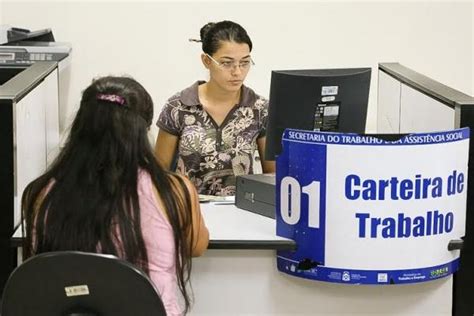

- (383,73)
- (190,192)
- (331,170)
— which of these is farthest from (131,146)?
(383,73)

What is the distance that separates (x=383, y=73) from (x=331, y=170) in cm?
159

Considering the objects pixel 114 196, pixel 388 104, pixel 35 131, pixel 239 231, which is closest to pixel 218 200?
pixel 239 231

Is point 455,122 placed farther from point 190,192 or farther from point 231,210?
point 190,192

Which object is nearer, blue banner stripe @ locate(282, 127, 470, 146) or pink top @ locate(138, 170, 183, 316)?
pink top @ locate(138, 170, 183, 316)

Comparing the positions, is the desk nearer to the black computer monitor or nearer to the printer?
the black computer monitor

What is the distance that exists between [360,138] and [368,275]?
1.13 ft

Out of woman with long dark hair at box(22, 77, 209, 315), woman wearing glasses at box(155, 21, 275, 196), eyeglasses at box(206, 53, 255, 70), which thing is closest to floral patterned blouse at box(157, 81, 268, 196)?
woman wearing glasses at box(155, 21, 275, 196)

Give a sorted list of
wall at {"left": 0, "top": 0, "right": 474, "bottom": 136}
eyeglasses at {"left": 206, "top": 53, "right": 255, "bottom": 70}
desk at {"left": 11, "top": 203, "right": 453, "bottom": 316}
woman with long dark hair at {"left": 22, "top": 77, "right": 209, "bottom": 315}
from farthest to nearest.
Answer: wall at {"left": 0, "top": 0, "right": 474, "bottom": 136}
eyeglasses at {"left": 206, "top": 53, "right": 255, "bottom": 70}
desk at {"left": 11, "top": 203, "right": 453, "bottom": 316}
woman with long dark hair at {"left": 22, "top": 77, "right": 209, "bottom": 315}

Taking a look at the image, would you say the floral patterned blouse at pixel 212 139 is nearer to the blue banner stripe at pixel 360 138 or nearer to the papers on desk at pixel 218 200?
the papers on desk at pixel 218 200

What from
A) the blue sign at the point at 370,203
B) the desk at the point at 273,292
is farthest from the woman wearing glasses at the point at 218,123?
the blue sign at the point at 370,203

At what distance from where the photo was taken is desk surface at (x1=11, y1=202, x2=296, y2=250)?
2178 millimetres

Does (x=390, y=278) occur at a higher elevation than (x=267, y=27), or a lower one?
lower

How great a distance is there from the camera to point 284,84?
241cm

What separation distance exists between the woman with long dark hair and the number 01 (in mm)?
355
